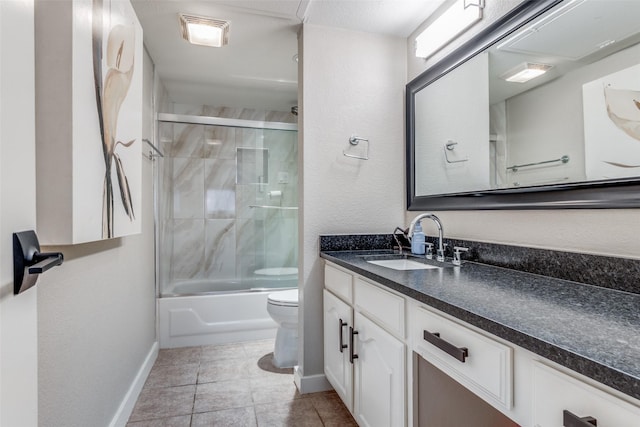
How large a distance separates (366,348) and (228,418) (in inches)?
35.1

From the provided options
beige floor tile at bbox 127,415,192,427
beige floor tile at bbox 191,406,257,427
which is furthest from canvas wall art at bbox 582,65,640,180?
beige floor tile at bbox 127,415,192,427

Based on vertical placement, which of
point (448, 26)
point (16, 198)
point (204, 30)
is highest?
point (204, 30)

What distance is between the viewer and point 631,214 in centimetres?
105

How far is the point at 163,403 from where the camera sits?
1.95 m

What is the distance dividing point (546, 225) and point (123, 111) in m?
1.76

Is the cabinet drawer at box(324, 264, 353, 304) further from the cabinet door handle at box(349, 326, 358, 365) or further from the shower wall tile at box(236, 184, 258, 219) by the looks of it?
the shower wall tile at box(236, 184, 258, 219)

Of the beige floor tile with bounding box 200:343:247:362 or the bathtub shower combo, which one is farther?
the bathtub shower combo

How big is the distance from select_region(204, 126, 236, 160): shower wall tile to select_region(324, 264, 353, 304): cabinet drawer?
1.97m

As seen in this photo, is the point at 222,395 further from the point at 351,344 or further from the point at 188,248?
the point at 188,248

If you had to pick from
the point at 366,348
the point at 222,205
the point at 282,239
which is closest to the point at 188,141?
the point at 222,205

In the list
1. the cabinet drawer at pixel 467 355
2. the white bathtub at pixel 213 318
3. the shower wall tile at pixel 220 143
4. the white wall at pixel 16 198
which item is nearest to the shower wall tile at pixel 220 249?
the white bathtub at pixel 213 318

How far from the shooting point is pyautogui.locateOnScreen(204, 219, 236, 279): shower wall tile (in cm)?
346

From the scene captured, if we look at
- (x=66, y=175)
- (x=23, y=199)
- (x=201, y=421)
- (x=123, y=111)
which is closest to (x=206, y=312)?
(x=201, y=421)

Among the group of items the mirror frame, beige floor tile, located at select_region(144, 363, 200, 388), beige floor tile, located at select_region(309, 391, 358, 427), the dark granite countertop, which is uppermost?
the mirror frame
